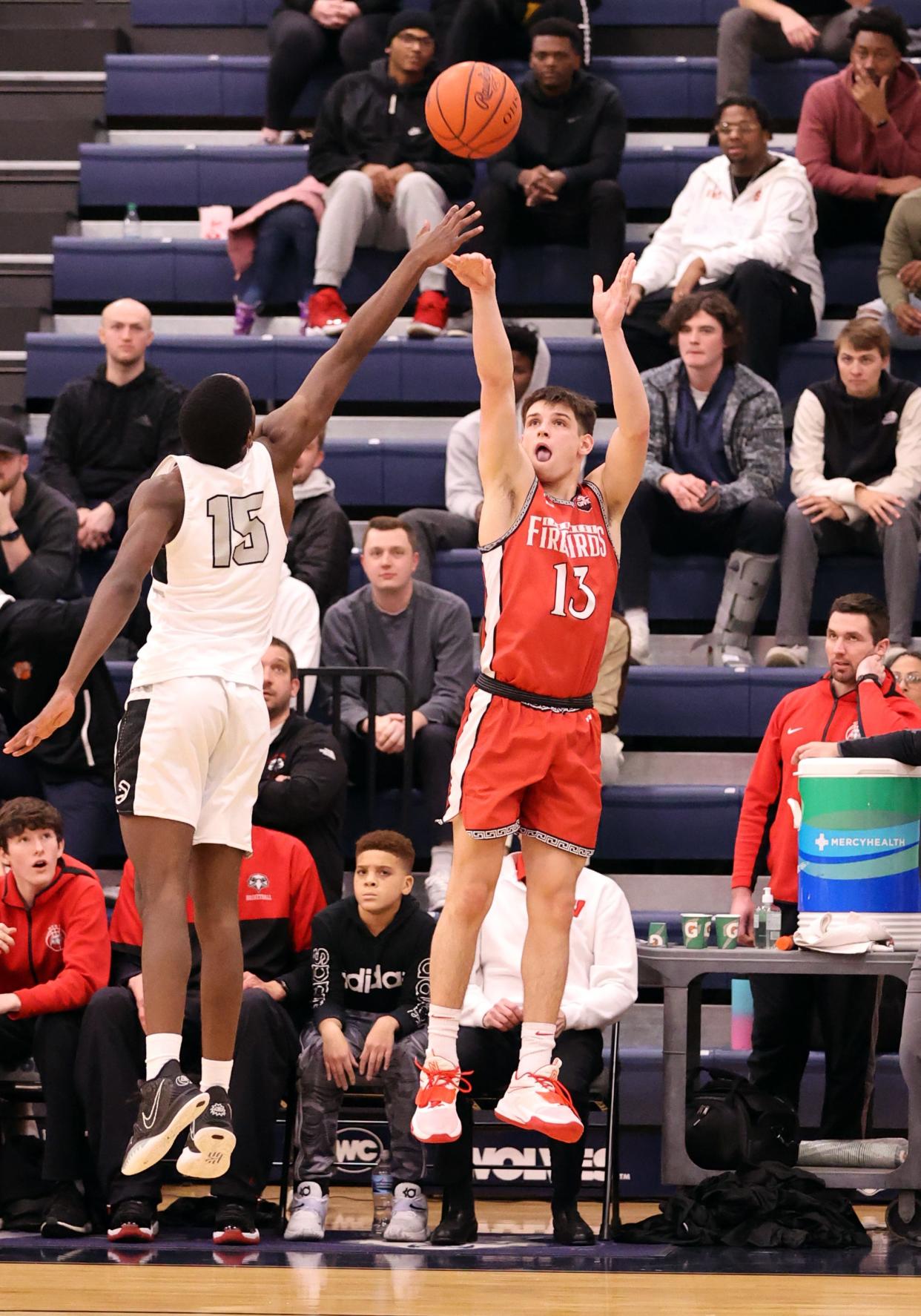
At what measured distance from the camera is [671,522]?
27.0ft

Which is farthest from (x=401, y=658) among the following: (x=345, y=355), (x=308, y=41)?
(x=308, y=41)

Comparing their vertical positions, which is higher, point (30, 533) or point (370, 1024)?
point (30, 533)

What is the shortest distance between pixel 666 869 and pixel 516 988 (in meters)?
1.48

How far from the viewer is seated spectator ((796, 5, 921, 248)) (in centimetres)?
937

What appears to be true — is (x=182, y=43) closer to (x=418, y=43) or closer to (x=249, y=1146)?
(x=418, y=43)

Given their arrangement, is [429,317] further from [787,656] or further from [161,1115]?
[161,1115]

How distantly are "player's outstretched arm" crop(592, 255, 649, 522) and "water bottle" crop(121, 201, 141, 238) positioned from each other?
566cm

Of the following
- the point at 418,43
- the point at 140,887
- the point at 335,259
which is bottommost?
the point at 140,887

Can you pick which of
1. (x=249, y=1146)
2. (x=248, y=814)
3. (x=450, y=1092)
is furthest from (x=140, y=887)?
(x=249, y=1146)

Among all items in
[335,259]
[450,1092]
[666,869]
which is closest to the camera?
[450,1092]

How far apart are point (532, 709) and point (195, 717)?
2.99 feet

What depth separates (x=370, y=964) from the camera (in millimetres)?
6371

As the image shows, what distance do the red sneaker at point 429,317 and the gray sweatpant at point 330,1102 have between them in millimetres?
4126

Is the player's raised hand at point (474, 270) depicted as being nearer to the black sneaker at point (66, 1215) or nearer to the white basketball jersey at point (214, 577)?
the white basketball jersey at point (214, 577)
